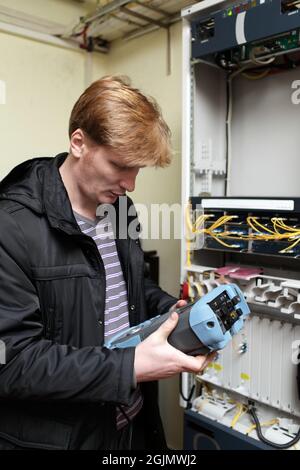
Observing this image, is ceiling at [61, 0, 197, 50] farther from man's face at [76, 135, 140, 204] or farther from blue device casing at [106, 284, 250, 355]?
blue device casing at [106, 284, 250, 355]

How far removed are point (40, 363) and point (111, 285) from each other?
32 cm

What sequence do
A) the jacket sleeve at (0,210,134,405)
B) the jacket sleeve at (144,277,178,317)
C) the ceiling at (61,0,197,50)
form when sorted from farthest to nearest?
the ceiling at (61,0,197,50) < the jacket sleeve at (144,277,178,317) < the jacket sleeve at (0,210,134,405)

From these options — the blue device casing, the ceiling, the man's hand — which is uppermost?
the ceiling

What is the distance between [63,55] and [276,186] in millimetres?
1303

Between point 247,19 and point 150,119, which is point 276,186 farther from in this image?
point 150,119

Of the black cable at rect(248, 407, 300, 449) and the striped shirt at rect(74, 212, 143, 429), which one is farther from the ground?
the striped shirt at rect(74, 212, 143, 429)

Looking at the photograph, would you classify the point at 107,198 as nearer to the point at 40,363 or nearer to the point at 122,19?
the point at 40,363

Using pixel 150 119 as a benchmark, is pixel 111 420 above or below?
below

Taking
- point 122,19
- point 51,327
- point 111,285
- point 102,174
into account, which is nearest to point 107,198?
point 102,174

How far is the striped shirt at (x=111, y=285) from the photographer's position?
3.35 ft

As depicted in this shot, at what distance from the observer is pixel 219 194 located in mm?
1666

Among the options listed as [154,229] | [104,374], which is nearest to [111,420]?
[104,374]

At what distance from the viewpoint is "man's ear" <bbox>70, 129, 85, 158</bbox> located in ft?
3.06

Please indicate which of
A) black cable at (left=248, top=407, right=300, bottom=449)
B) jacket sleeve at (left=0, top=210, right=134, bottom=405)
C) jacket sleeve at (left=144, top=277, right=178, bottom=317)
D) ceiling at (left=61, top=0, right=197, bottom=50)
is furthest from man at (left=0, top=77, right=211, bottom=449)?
ceiling at (left=61, top=0, right=197, bottom=50)
